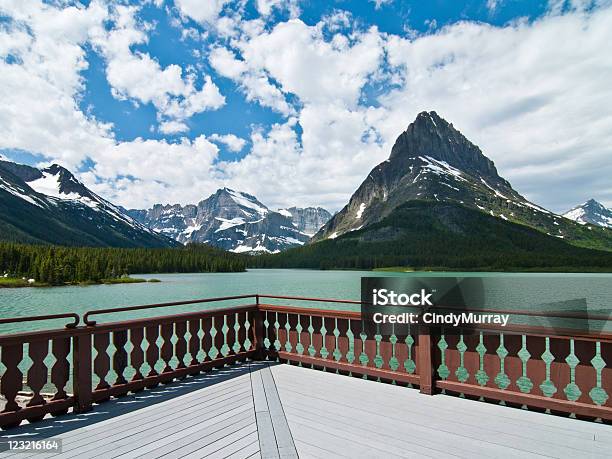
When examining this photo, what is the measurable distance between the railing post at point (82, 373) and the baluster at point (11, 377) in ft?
2.33

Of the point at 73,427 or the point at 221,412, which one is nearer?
the point at 73,427

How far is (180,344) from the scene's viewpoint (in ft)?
24.8

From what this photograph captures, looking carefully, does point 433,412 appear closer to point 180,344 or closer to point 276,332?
point 276,332

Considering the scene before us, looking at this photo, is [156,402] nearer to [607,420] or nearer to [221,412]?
[221,412]

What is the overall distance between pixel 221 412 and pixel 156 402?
1.29 m

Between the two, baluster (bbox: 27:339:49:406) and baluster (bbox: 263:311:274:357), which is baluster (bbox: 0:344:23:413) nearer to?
baluster (bbox: 27:339:49:406)

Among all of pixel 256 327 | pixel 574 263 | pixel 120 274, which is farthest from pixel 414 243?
pixel 256 327

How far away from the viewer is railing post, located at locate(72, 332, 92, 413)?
5.82 m

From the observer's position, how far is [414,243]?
639ft

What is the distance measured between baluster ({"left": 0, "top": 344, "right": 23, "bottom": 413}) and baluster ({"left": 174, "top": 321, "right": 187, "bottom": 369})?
103 inches

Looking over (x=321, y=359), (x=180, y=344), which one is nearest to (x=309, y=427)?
(x=321, y=359)

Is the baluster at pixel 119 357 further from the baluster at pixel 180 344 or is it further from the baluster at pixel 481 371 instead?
the baluster at pixel 481 371

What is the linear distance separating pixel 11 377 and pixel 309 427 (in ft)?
13.6

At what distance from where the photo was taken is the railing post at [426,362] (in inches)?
253
